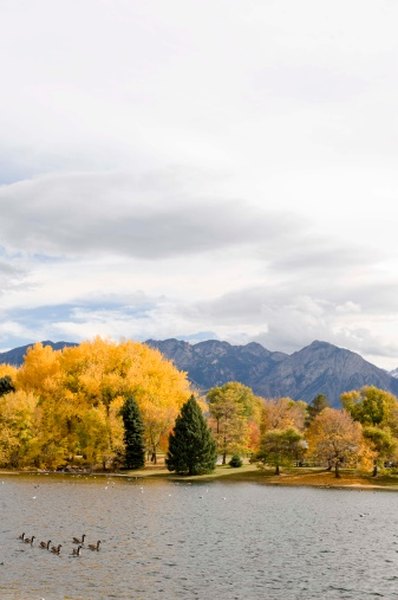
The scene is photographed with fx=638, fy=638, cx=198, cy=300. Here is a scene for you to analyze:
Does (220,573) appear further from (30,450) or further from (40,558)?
(30,450)

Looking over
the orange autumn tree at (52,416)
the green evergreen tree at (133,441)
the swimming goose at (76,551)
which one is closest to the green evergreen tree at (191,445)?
the green evergreen tree at (133,441)

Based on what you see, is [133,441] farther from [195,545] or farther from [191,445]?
[195,545]

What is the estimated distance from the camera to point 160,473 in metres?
112

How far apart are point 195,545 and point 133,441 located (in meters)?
71.2

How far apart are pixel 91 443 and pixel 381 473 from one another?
5204 cm

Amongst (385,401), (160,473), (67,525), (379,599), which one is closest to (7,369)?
(160,473)

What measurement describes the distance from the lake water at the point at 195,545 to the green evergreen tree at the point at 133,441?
32.0 meters

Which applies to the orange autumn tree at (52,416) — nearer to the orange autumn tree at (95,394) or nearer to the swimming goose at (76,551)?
the orange autumn tree at (95,394)

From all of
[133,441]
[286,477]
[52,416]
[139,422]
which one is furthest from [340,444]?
[52,416]

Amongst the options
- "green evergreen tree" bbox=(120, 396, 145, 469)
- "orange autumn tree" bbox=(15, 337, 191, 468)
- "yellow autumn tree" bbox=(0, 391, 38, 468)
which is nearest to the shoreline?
"green evergreen tree" bbox=(120, 396, 145, 469)

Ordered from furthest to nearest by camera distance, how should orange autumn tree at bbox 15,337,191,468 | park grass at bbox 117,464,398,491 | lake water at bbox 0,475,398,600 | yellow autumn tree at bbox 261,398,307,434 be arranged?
yellow autumn tree at bbox 261,398,307,434 → orange autumn tree at bbox 15,337,191,468 → park grass at bbox 117,464,398,491 → lake water at bbox 0,475,398,600

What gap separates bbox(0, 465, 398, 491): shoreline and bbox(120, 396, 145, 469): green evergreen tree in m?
1.96

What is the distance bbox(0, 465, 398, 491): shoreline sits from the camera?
104312mm

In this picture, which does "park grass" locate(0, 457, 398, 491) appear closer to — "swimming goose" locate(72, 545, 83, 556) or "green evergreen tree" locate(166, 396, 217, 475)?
"green evergreen tree" locate(166, 396, 217, 475)
